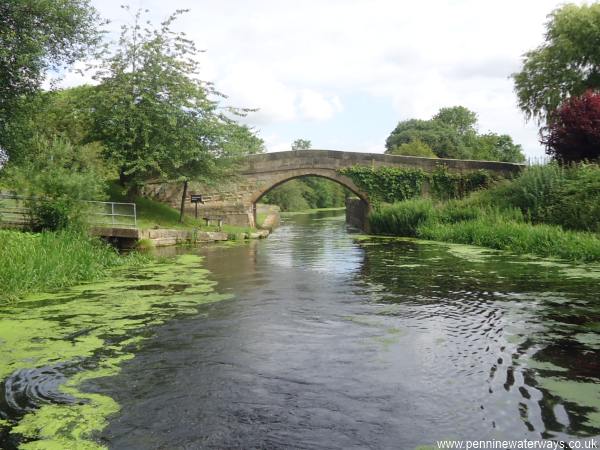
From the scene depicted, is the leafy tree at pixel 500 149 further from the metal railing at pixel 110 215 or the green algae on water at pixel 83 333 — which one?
the green algae on water at pixel 83 333

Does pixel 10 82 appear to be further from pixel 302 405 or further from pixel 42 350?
pixel 302 405

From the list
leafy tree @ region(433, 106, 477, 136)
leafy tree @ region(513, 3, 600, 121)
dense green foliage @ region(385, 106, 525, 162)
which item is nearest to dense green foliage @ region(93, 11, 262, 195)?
leafy tree @ region(513, 3, 600, 121)

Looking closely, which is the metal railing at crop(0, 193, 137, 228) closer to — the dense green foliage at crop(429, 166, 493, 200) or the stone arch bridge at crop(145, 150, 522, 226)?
the stone arch bridge at crop(145, 150, 522, 226)

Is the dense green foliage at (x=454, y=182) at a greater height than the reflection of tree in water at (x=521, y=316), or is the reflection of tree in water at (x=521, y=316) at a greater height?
the dense green foliage at (x=454, y=182)

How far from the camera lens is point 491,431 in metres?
3.13

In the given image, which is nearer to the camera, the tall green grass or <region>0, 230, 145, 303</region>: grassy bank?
<region>0, 230, 145, 303</region>: grassy bank

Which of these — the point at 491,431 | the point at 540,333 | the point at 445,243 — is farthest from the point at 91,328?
the point at 445,243

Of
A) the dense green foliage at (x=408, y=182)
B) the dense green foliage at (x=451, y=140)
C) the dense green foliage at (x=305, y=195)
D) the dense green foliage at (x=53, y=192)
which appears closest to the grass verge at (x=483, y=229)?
the dense green foliage at (x=408, y=182)

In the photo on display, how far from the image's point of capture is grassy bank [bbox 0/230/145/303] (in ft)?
24.8

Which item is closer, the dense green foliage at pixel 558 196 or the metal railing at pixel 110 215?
the dense green foliage at pixel 558 196

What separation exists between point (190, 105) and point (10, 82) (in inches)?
285

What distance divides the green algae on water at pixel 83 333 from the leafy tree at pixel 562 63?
20612mm

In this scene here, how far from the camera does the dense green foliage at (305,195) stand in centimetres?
5269

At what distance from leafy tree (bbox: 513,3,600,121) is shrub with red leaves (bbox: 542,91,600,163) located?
21.4ft
